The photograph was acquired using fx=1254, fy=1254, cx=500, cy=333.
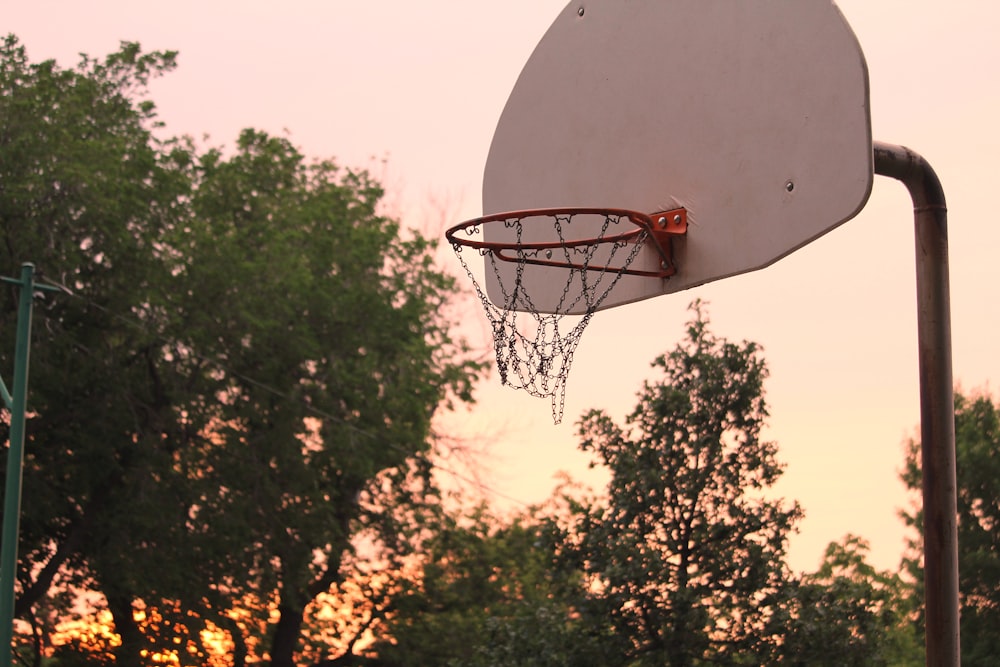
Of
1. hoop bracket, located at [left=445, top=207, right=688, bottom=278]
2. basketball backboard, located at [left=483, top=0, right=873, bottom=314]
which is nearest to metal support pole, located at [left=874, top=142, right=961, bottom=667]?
basketball backboard, located at [left=483, top=0, right=873, bottom=314]

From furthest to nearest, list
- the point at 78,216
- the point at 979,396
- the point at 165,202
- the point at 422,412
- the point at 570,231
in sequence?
the point at 979,396 < the point at 422,412 < the point at 165,202 < the point at 78,216 < the point at 570,231

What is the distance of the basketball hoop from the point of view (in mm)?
5117

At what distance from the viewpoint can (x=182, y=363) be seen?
17641 millimetres

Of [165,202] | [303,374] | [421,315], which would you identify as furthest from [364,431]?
[165,202]

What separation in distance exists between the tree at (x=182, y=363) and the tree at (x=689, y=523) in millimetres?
6066

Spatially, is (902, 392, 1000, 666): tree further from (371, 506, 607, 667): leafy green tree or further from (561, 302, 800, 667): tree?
(561, 302, 800, 667): tree

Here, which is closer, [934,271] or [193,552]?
[934,271]

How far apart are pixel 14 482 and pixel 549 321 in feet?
27.4

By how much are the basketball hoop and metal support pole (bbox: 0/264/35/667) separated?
25.6 ft

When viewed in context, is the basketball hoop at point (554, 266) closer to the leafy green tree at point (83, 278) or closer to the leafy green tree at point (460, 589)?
the leafy green tree at point (83, 278)

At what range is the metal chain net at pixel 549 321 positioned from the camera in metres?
5.42

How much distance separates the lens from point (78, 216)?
1619 centimetres

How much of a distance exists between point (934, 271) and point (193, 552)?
14044 mm

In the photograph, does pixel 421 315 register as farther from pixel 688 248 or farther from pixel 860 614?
pixel 688 248
